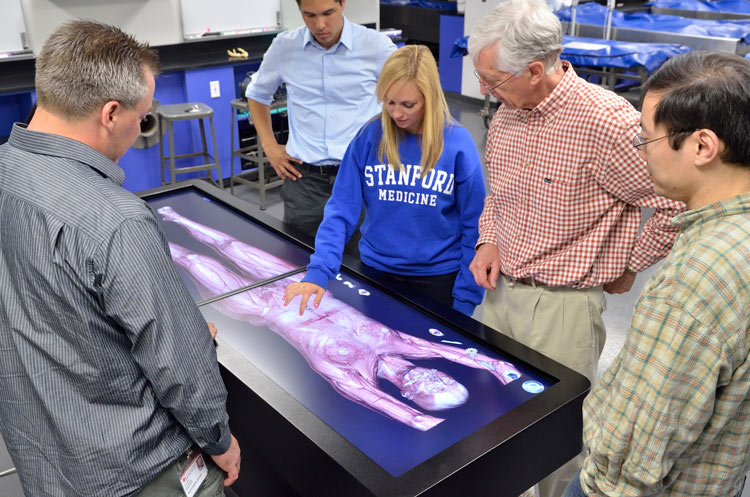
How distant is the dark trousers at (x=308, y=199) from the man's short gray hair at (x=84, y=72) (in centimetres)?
181

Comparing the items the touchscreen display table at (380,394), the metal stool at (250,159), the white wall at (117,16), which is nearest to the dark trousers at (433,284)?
the touchscreen display table at (380,394)

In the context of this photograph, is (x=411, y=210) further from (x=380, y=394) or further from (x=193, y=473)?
(x=193, y=473)

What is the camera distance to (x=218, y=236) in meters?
2.68

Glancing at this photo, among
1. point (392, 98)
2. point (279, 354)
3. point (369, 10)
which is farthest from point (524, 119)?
point (369, 10)

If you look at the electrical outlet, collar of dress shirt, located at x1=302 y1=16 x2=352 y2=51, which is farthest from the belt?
the electrical outlet

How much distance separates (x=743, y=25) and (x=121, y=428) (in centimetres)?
762

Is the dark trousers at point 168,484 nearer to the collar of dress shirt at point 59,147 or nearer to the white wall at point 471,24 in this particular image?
the collar of dress shirt at point 59,147

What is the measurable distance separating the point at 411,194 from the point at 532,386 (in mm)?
792

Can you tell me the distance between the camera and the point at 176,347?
4.26 ft

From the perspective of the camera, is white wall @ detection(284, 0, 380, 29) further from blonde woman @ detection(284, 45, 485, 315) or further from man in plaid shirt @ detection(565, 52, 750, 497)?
man in plaid shirt @ detection(565, 52, 750, 497)

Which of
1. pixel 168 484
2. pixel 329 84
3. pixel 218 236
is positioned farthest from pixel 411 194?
pixel 168 484

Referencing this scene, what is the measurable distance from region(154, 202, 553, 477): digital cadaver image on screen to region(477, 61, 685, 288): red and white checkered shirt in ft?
1.18

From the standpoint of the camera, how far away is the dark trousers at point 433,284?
230 cm

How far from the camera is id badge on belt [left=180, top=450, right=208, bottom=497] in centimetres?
145
